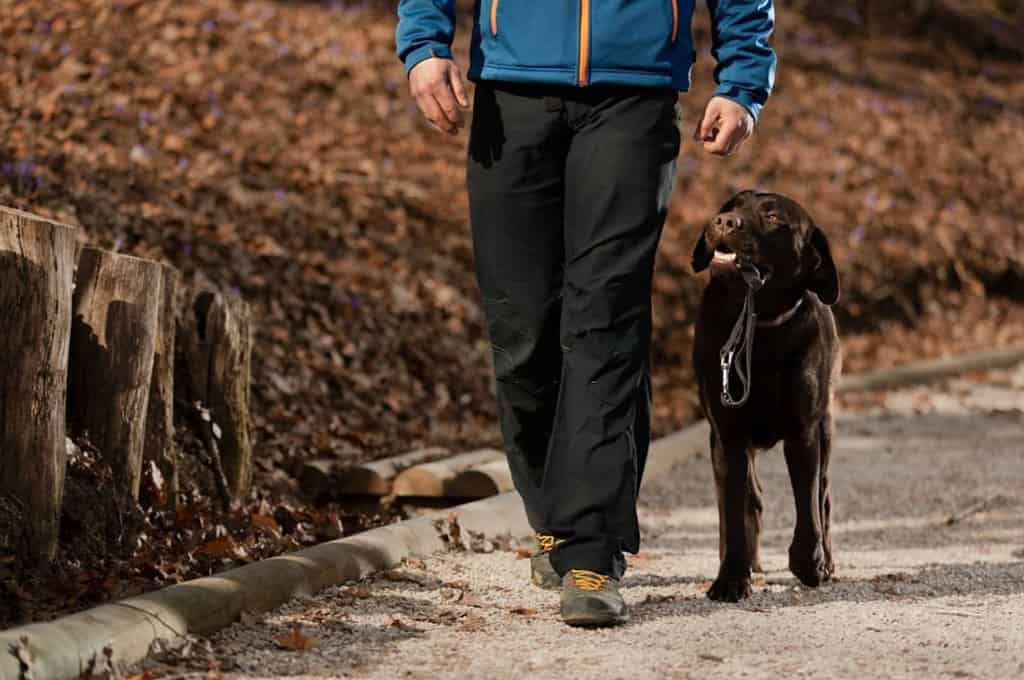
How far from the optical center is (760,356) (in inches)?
191

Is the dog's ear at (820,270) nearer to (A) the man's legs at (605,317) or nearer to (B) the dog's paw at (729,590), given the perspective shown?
(A) the man's legs at (605,317)

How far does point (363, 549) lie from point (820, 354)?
1.66 meters

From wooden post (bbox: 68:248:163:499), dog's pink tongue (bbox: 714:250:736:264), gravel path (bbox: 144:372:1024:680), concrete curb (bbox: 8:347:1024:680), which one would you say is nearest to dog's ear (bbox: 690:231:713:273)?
dog's pink tongue (bbox: 714:250:736:264)

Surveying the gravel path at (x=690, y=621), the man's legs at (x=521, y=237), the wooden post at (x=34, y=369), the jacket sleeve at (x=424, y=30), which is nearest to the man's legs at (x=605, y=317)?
the man's legs at (x=521, y=237)

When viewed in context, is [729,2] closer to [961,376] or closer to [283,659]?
[283,659]

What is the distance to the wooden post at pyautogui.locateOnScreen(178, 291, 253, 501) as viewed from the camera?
6328 millimetres

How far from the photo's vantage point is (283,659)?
4.00 metres

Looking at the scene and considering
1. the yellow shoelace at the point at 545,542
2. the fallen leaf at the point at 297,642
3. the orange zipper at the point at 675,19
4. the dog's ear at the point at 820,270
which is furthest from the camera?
the dog's ear at the point at 820,270

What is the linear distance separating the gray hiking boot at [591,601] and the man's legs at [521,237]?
40 centimetres

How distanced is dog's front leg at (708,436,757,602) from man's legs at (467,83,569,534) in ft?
1.87

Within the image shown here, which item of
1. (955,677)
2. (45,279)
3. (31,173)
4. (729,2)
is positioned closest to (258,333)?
(31,173)

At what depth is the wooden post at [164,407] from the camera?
5660mm

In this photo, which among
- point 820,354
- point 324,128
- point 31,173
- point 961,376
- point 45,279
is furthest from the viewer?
point 324,128

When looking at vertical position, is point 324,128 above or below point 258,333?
above
